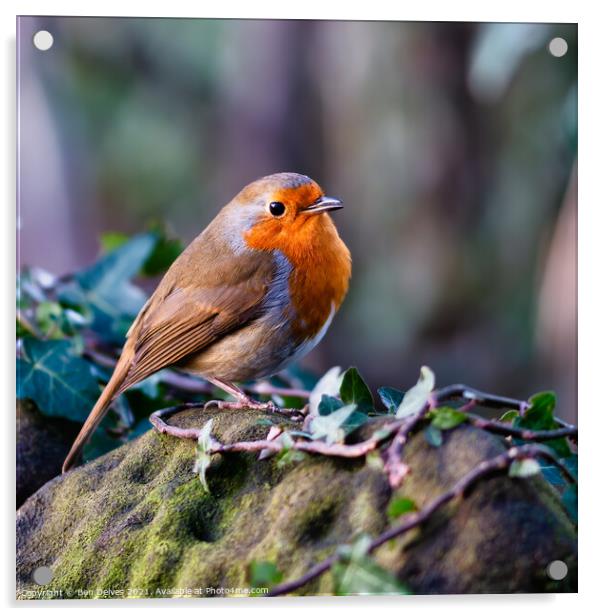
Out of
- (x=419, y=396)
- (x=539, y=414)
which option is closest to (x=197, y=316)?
(x=419, y=396)

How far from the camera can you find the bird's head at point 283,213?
223 centimetres

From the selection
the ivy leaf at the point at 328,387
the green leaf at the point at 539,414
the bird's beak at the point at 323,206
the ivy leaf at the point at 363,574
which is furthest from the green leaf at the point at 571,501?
the bird's beak at the point at 323,206

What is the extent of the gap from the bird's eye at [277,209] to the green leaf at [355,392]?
0.66 meters

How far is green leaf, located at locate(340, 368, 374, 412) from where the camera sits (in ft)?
5.66

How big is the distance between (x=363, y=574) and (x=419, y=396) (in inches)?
12.7

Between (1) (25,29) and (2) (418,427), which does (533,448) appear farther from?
(1) (25,29)

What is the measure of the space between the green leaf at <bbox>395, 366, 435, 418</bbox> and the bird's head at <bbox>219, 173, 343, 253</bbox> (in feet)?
2.36

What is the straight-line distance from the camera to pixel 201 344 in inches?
88.0

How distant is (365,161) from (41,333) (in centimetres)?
136

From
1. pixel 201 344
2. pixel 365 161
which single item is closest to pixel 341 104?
pixel 365 161

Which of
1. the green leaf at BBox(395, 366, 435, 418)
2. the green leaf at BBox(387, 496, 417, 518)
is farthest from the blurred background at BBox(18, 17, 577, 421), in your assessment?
the green leaf at BBox(387, 496, 417, 518)

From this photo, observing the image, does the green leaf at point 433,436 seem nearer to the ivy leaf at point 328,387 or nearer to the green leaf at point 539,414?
the green leaf at point 539,414

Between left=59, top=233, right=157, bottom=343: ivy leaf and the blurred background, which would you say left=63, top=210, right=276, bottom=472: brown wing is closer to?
left=59, top=233, right=157, bottom=343: ivy leaf

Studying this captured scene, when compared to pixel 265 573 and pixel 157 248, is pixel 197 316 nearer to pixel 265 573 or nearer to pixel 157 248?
pixel 157 248
